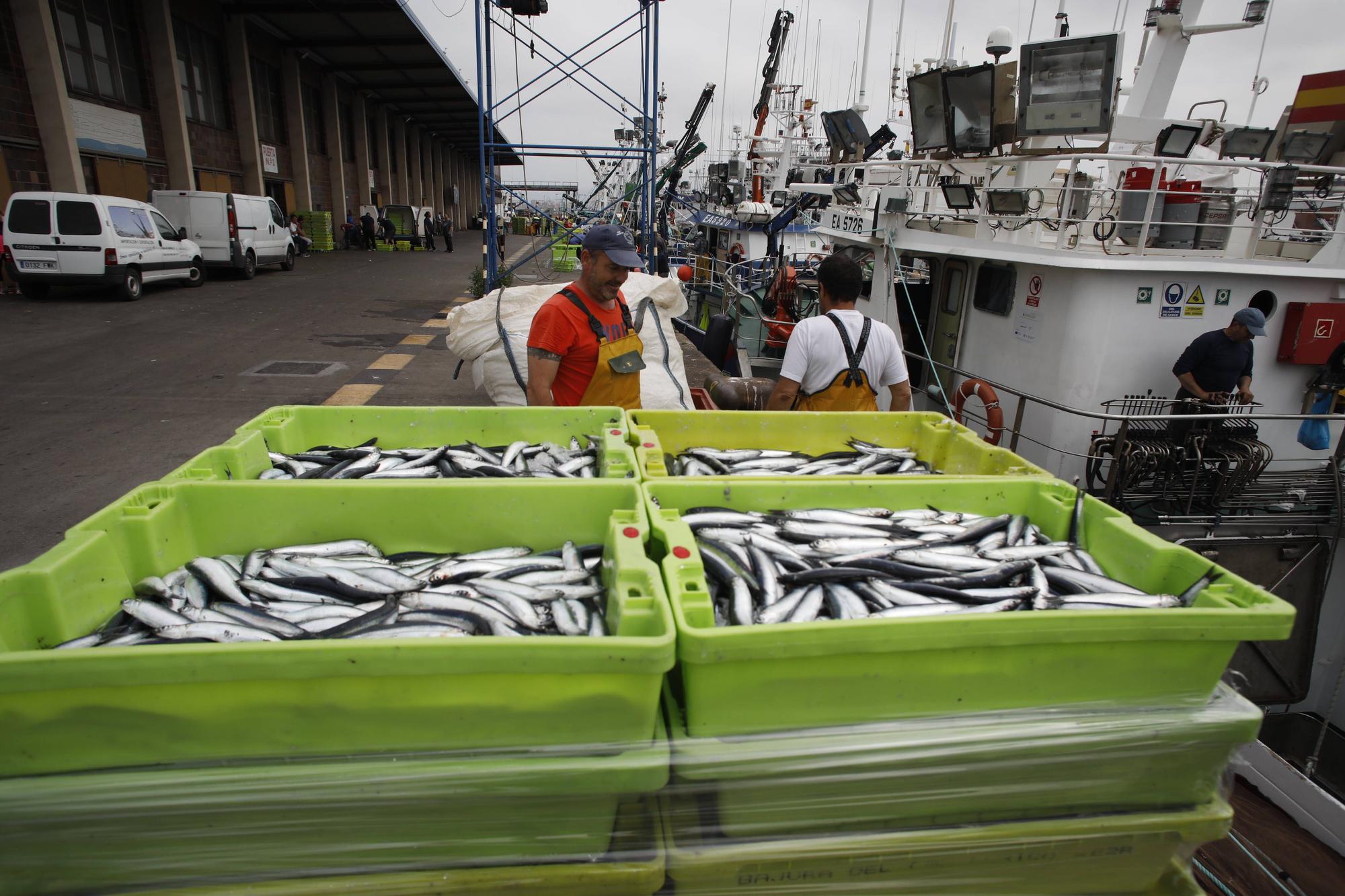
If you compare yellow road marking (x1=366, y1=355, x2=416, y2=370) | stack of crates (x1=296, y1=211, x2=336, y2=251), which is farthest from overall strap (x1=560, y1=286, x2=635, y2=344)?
stack of crates (x1=296, y1=211, x2=336, y2=251)

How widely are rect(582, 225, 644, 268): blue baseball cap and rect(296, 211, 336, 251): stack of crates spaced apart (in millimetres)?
35874

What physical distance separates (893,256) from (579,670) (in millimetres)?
7222

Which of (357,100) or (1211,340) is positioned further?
(357,100)

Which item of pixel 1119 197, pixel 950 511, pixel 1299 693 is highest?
pixel 1119 197

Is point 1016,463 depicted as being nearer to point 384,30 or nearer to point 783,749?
point 783,749

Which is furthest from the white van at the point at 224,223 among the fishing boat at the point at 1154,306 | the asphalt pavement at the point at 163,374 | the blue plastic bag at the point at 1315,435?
the blue plastic bag at the point at 1315,435

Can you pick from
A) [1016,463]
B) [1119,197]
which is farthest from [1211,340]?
[1016,463]

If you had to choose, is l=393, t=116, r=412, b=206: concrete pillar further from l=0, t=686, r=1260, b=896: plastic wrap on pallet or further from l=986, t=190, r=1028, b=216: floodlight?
l=0, t=686, r=1260, b=896: plastic wrap on pallet

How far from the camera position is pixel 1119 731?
1.74 meters

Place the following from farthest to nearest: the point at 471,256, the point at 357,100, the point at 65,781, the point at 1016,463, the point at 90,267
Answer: the point at 357,100, the point at 471,256, the point at 90,267, the point at 1016,463, the point at 65,781

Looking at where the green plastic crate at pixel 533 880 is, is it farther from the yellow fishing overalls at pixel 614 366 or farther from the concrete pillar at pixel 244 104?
the concrete pillar at pixel 244 104

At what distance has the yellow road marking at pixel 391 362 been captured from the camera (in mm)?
11453

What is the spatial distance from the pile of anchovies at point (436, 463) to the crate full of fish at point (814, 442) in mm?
478

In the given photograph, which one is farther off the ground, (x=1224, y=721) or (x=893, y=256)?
(x=893, y=256)
